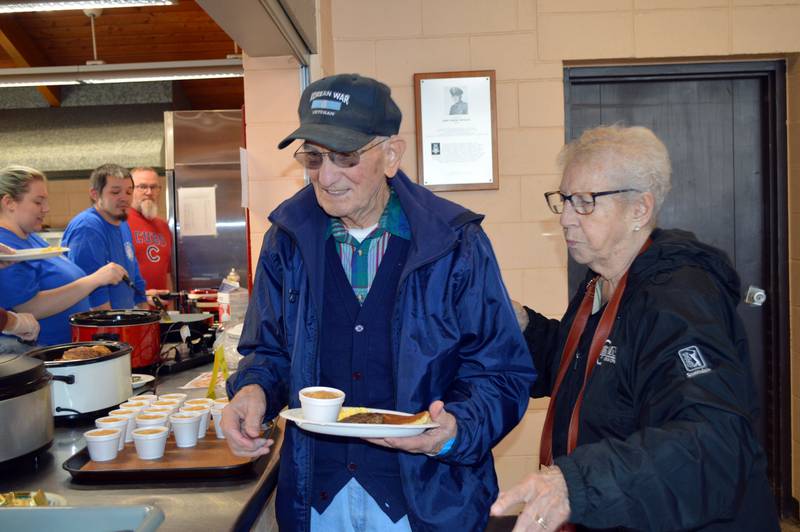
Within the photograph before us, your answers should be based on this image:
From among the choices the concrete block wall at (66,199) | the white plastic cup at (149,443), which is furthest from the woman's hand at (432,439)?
the concrete block wall at (66,199)

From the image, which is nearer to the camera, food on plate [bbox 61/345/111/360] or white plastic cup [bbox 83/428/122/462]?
white plastic cup [bbox 83/428/122/462]

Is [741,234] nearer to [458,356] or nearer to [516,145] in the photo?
[516,145]

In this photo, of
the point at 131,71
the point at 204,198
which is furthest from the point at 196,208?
the point at 131,71

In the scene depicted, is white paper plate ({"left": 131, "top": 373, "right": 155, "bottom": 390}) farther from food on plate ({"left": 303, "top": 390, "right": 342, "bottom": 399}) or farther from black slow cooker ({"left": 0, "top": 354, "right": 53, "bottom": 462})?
food on plate ({"left": 303, "top": 390, "right": 342, "bottom": 399})

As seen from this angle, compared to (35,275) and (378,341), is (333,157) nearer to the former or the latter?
(378,341)

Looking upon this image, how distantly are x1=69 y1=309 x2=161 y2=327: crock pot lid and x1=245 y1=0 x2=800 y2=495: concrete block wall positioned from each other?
1.48 metres

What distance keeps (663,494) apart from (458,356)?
0.56 m

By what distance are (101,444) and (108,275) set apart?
210 centimetres

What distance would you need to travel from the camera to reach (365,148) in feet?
5.29

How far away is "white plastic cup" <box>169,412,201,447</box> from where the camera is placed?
67.5 inches

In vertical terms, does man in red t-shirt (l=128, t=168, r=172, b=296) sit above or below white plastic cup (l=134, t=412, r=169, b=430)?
above

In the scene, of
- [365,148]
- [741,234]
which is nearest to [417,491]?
[365,148]

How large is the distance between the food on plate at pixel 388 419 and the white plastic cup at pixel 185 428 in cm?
55

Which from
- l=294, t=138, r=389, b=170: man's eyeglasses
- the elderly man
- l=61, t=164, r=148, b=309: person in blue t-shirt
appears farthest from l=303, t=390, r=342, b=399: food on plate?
l=61, t=164, r=148, b=309: person in blue t-shirt
